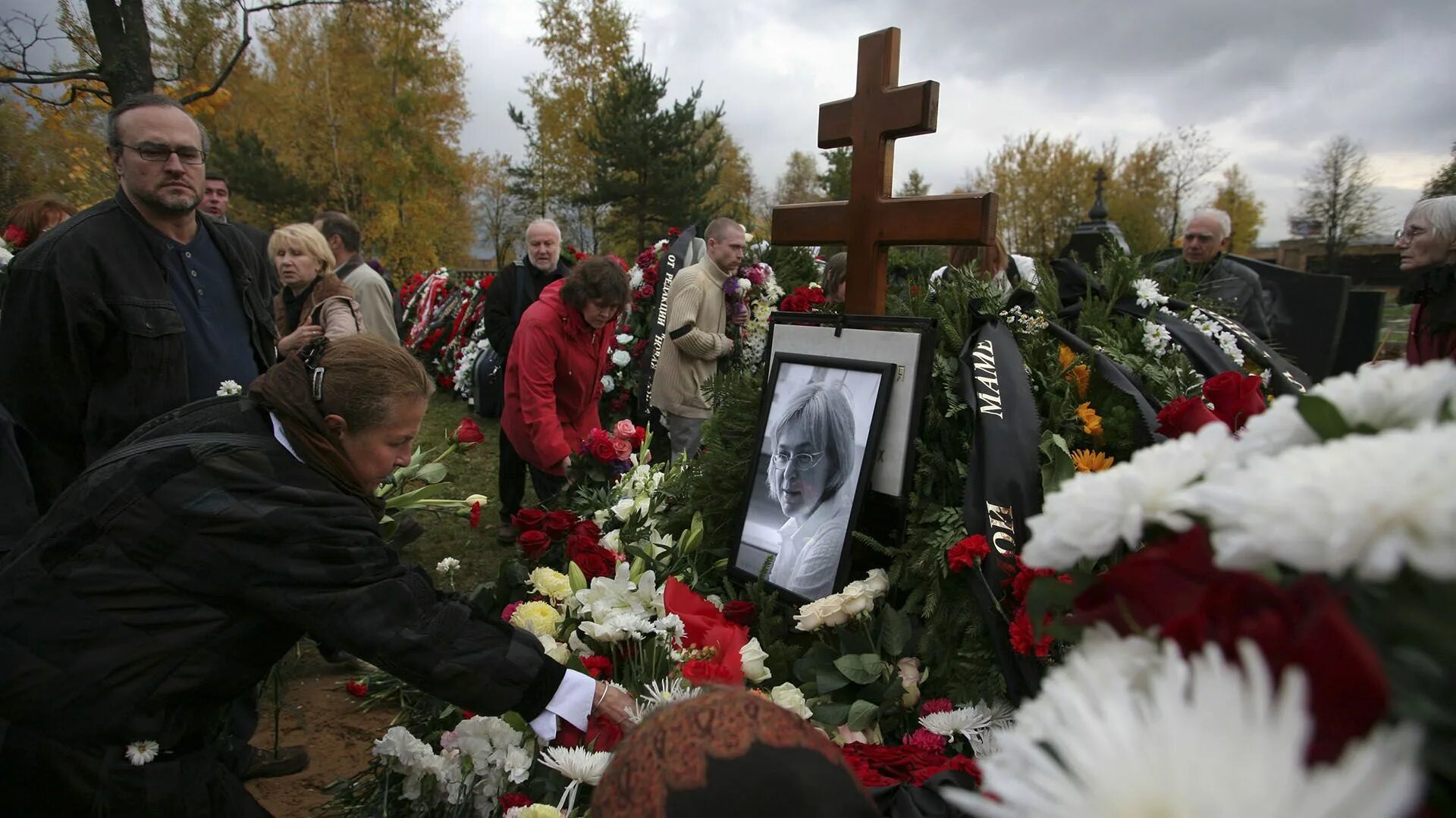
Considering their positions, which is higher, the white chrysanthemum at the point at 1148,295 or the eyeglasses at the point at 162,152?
the eyeglasses at the point at 162,152

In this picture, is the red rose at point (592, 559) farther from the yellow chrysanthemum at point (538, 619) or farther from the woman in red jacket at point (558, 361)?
the woman in red jacket at point (558, 361)

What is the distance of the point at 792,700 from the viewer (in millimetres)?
1843

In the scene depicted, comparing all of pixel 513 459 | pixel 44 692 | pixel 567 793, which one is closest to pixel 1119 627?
pixel 567 793

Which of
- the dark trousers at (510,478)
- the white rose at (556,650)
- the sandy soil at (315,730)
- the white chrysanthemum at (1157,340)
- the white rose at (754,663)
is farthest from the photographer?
the dark trousers at (510,478)

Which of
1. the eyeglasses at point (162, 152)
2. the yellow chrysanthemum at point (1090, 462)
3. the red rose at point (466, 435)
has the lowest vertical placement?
the red rose at point (466, 435)

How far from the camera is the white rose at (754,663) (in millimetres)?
1936

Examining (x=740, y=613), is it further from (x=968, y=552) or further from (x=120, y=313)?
(x=120, y=313)

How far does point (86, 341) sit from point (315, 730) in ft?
5.58

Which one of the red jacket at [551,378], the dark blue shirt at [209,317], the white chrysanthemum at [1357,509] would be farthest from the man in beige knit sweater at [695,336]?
the white chrysanthemum at [1357,509]

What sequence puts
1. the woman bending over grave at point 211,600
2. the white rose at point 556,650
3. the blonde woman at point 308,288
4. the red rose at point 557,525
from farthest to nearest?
the blonde woman at point 308,288 < the red rose at point 557,525 < the white rose at point 556,650 < the woman bending over grave at point 211,600

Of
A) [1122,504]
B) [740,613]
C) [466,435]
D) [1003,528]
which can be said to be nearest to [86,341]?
[466,435]

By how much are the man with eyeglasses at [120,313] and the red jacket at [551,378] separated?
141 cm

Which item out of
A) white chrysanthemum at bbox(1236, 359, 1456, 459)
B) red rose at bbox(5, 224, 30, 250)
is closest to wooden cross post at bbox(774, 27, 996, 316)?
A: white chrysanthemum at bbox(1236, 359, 1456, 459)

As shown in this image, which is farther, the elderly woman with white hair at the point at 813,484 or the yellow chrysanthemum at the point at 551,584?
the yellow chrysanthemum at the point at 551,584
